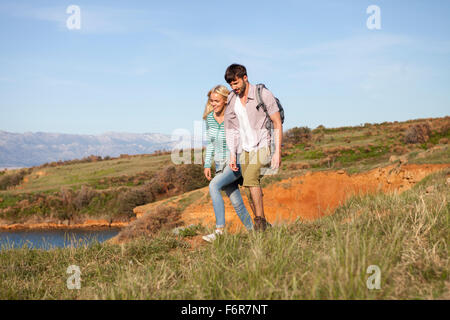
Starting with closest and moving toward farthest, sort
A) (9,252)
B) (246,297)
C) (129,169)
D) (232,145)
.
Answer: (246,297) → (232,145) → (9,252) → (129,169)

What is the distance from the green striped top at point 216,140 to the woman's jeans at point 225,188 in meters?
0.19

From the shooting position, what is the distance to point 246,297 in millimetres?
2855

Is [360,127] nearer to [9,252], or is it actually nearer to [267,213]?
[267,213]

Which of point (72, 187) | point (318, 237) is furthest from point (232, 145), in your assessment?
point (72, 187)

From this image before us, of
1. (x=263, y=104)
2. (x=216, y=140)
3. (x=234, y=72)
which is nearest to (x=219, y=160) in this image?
(x=216, y=140)

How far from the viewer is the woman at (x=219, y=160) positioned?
5.18 metres

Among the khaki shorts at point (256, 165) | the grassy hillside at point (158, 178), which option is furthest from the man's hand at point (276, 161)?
the grassy hillside at point (158, 178)

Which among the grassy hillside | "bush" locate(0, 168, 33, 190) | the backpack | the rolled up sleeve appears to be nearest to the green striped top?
the backpack

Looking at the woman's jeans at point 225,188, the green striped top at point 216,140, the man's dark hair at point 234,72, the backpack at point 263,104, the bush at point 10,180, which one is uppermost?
the man's dark hair at point 234,72

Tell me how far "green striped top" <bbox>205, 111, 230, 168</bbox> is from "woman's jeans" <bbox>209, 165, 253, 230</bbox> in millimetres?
190

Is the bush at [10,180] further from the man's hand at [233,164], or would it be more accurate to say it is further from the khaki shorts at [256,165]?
the khaki shorts at [256,165]

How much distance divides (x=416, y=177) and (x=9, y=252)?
485 inches

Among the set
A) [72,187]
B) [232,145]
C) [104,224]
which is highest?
[232,145]
